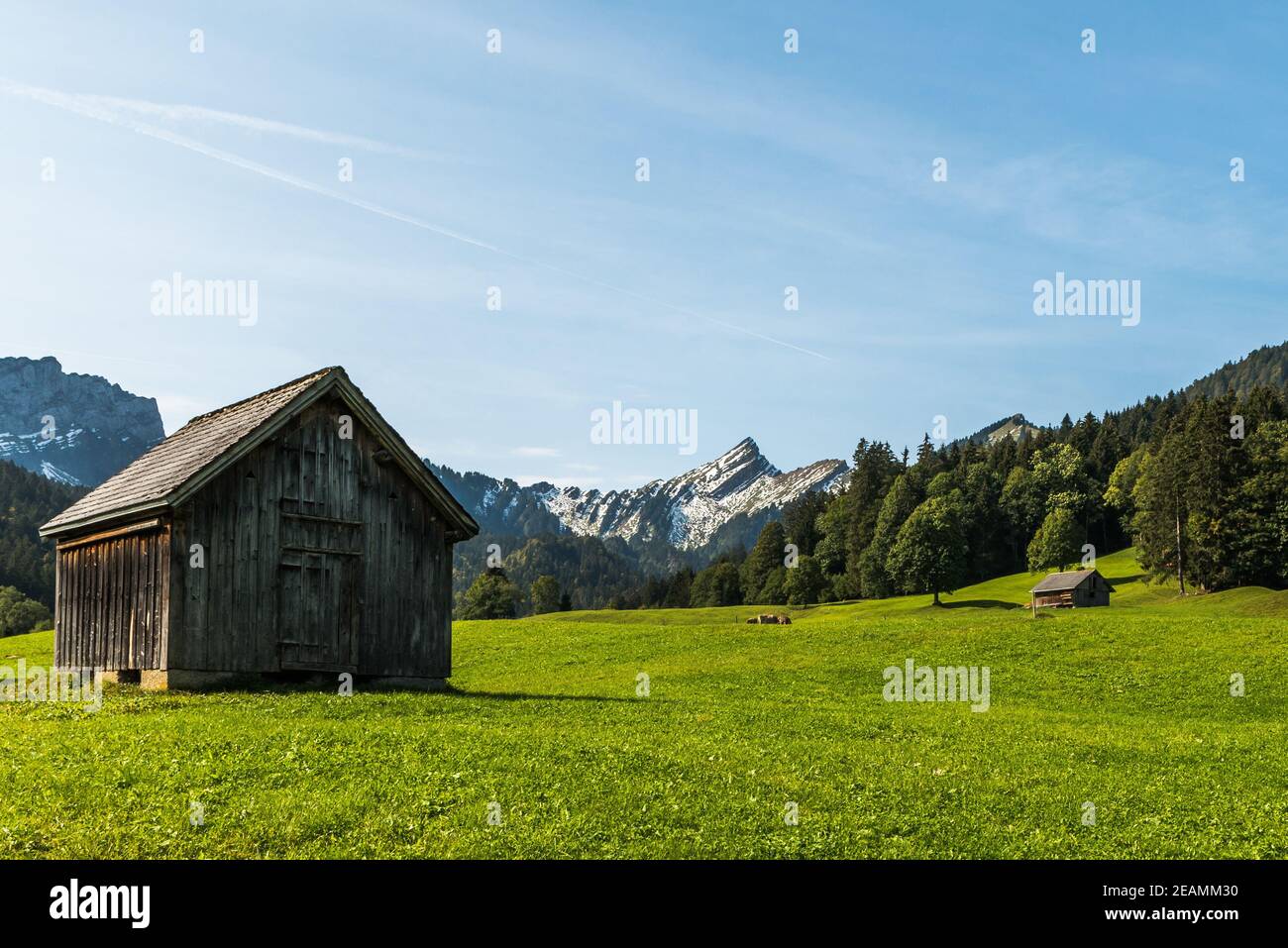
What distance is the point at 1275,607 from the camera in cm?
7950

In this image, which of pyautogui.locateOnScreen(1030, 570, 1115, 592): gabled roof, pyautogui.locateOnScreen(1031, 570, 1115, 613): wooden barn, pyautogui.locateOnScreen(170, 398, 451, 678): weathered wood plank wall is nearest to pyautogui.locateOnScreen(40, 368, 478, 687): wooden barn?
pyautogui.locateOnScreen(170, 398, 451, 678): weathered wood plank wall

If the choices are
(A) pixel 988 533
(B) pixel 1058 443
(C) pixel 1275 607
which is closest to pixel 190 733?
(C) pixel 1275 607

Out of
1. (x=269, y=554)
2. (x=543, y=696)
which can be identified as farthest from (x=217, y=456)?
(x=543, y=696)

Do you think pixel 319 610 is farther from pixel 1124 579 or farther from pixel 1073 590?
pixel 1124 579

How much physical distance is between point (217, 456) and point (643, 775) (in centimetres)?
1707

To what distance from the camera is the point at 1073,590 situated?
307 feet

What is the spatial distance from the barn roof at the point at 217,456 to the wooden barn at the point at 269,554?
0.21 feet

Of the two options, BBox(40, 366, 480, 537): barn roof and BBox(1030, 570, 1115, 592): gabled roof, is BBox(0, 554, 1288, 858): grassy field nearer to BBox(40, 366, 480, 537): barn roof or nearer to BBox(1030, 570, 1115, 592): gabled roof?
BBox(40, 366, 480, 537): barn roof

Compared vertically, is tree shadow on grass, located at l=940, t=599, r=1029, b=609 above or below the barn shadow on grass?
below

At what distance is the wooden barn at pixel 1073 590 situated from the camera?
3696 inches

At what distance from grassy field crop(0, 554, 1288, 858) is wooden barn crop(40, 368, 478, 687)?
2.08 meters

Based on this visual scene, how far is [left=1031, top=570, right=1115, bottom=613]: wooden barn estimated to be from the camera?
9388 centimetres
